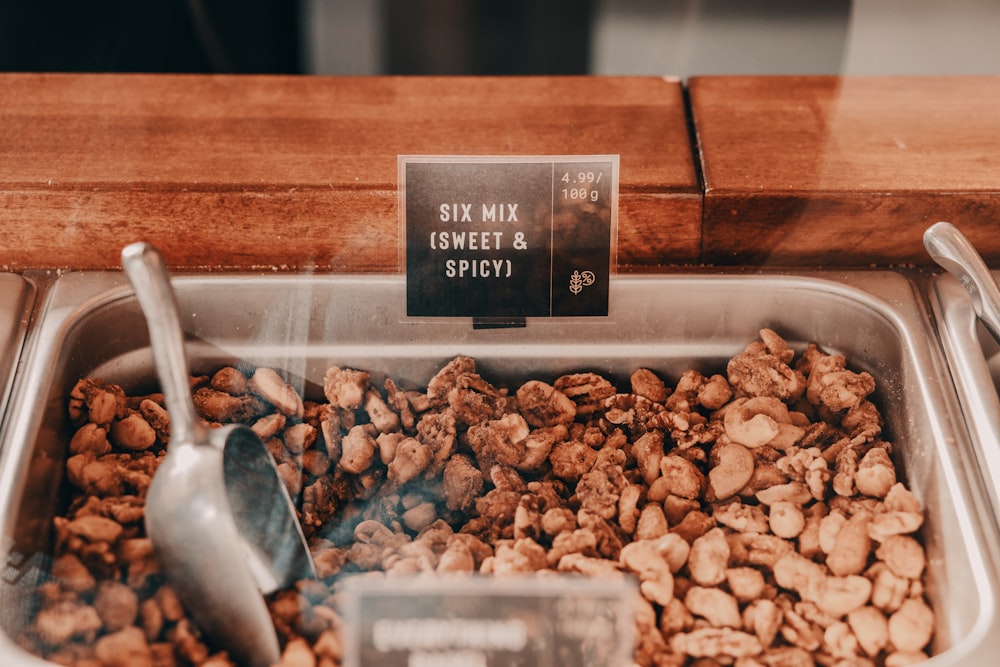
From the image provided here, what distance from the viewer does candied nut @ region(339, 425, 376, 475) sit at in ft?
2.44

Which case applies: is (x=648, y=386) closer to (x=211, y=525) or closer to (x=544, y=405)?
(x=544, y=405)

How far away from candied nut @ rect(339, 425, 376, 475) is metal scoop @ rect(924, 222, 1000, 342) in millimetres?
523

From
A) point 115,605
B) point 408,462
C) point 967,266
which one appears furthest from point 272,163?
point 967,266

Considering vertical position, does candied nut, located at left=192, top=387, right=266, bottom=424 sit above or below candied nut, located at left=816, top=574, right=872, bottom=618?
above

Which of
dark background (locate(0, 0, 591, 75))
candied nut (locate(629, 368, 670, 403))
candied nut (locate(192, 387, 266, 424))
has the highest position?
dark background (locate(0, 0, 591, 75))

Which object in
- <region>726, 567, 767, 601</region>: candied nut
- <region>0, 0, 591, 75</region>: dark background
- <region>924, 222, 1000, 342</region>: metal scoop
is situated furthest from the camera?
<region>0, 0, 591, 75</region>: dark background

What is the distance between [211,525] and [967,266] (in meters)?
0.65

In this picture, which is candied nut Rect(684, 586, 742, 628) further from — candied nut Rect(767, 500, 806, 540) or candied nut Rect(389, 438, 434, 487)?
candied nut Rect(389, 438, 434, 487)

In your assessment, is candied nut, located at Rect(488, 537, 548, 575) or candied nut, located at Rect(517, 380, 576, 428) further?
candied nut, located at Rect(517, 380, 576, 428)

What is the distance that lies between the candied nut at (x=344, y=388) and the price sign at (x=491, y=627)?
0.83ft

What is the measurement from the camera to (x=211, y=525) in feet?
2.01

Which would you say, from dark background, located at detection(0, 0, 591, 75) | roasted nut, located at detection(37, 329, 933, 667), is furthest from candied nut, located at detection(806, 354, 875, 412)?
dark background, located at detection(0, 0, 591, 75)

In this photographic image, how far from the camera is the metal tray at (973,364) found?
0.70 m

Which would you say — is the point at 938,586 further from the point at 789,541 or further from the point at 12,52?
the point at 12,52
